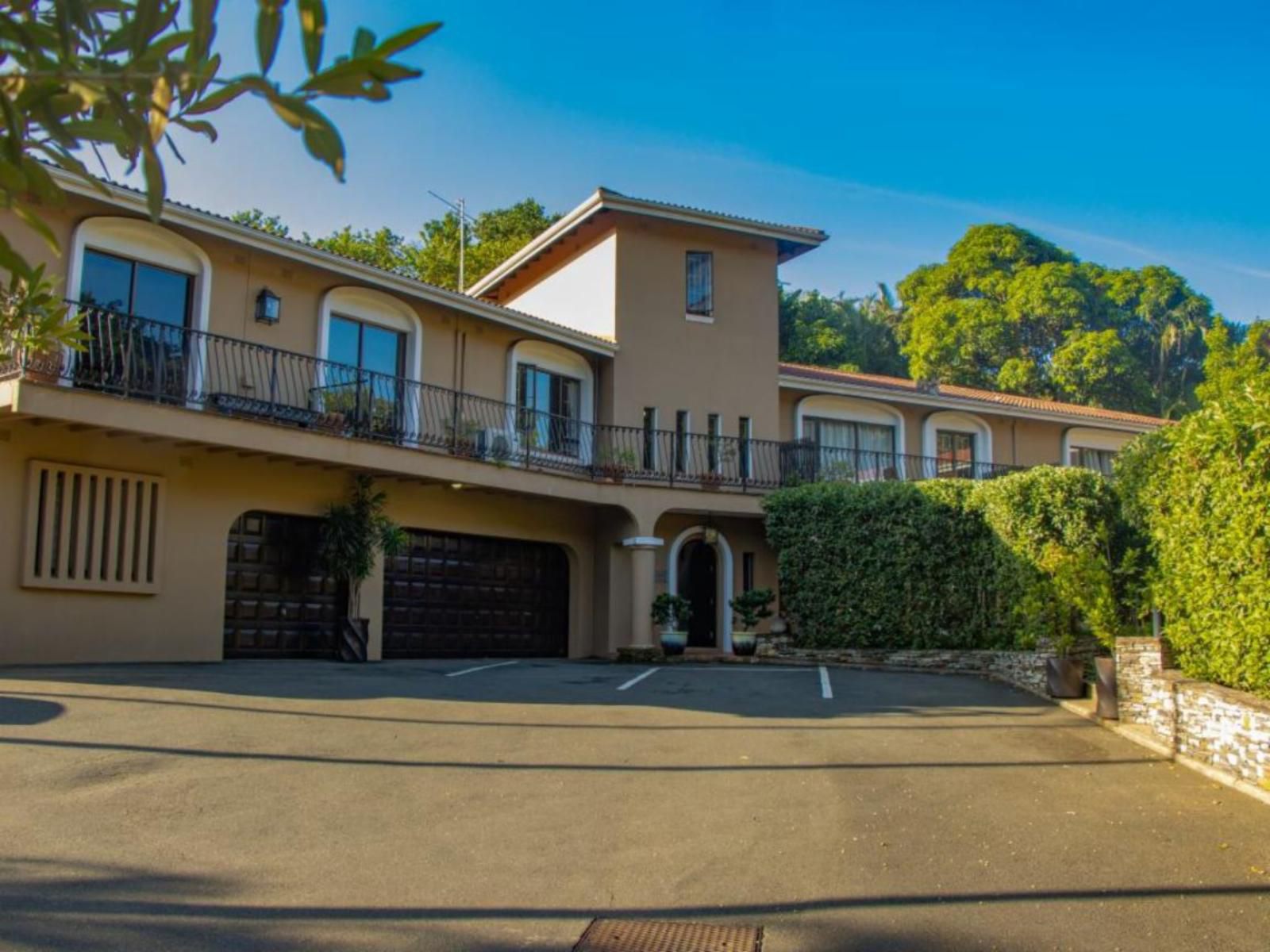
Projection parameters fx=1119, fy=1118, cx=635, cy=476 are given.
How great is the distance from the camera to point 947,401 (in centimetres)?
2608

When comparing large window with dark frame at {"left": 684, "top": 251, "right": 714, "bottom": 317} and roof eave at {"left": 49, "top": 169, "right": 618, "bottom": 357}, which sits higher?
large window with dark frame at {"left": 684, "top": 251, "right": 714, "bottom": 317}

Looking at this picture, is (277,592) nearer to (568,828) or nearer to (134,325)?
(134,325)

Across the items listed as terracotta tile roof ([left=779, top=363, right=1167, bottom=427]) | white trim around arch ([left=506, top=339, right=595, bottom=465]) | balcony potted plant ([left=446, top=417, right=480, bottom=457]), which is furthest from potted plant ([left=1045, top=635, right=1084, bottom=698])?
terracotta tile roof ([left=779, top=363, right=1167, bottom=427])

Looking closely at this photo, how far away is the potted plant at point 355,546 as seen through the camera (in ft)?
53.7

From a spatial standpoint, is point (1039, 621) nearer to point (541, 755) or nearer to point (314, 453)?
point (541, 755)

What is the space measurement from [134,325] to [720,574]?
12348 millimetres

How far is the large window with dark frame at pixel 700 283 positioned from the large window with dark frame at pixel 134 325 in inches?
405

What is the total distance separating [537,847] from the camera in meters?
6.45

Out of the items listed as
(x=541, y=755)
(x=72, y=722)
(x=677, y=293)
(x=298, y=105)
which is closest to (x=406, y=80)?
(x=298, y=105)

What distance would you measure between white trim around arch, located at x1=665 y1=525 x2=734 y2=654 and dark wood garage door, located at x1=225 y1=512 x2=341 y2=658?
7.32m

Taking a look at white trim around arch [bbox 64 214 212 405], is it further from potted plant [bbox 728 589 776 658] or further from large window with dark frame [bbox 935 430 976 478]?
large window with dark frame [bbox 935 430 976 478]

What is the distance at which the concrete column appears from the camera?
20156 mm

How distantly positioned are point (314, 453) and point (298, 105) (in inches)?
537

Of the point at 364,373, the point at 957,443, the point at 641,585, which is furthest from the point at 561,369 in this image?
the point at 957,443
